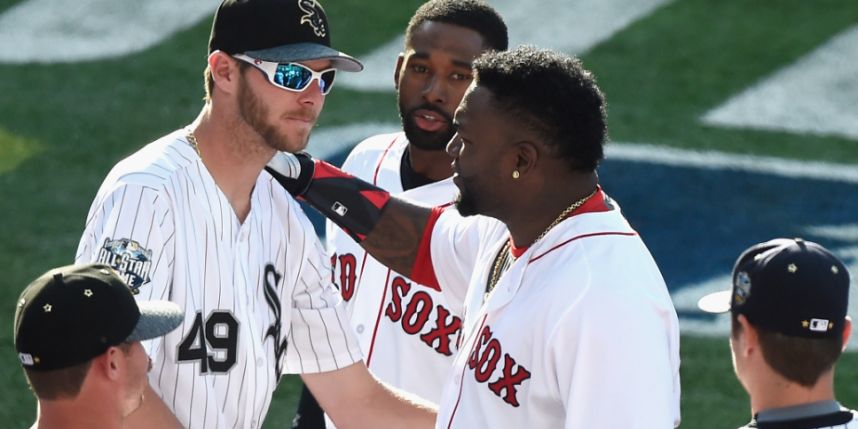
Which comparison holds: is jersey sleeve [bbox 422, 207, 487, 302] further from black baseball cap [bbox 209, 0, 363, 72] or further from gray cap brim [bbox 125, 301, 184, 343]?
gray cap brim [bbox 125, 301, 184, 343]

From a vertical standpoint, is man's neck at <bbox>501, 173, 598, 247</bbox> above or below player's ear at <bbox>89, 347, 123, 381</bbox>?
above

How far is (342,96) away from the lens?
32.3 ft

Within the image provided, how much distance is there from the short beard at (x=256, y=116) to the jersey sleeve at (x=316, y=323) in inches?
13.9

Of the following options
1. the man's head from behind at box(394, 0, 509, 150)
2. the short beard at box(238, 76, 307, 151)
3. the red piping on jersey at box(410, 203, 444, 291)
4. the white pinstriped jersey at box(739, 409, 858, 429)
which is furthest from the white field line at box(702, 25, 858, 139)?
the white pinstriped jersey at box(739, 409, 858, 429)

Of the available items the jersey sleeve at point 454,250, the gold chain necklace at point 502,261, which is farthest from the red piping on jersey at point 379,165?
the gold chain necklace at point 502,261

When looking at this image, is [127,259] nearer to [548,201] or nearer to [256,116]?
[256,116]

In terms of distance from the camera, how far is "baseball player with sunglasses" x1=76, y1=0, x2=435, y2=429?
398 centimetres

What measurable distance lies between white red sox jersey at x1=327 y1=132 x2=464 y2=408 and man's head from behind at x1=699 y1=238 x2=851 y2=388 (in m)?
1.33

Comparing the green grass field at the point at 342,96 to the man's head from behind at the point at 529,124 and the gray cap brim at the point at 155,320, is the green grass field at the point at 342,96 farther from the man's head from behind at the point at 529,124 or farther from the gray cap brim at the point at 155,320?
the man's head from behind at the point at 529,124

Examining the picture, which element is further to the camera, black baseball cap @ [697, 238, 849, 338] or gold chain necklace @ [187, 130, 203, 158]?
gold chain necklace @ [187, 130, 203, 158]

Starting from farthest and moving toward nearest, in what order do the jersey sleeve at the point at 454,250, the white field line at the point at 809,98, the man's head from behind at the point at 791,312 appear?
the white field line at the point at 809,98, the jersey sleeve at the point at 454,250, the man's head from behind at the point at 791,312

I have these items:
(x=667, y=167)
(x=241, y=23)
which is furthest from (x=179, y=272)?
(x=667, y=167)

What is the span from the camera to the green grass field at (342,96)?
28.8ft

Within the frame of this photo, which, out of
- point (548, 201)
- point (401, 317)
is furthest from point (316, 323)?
point (548, 201)
